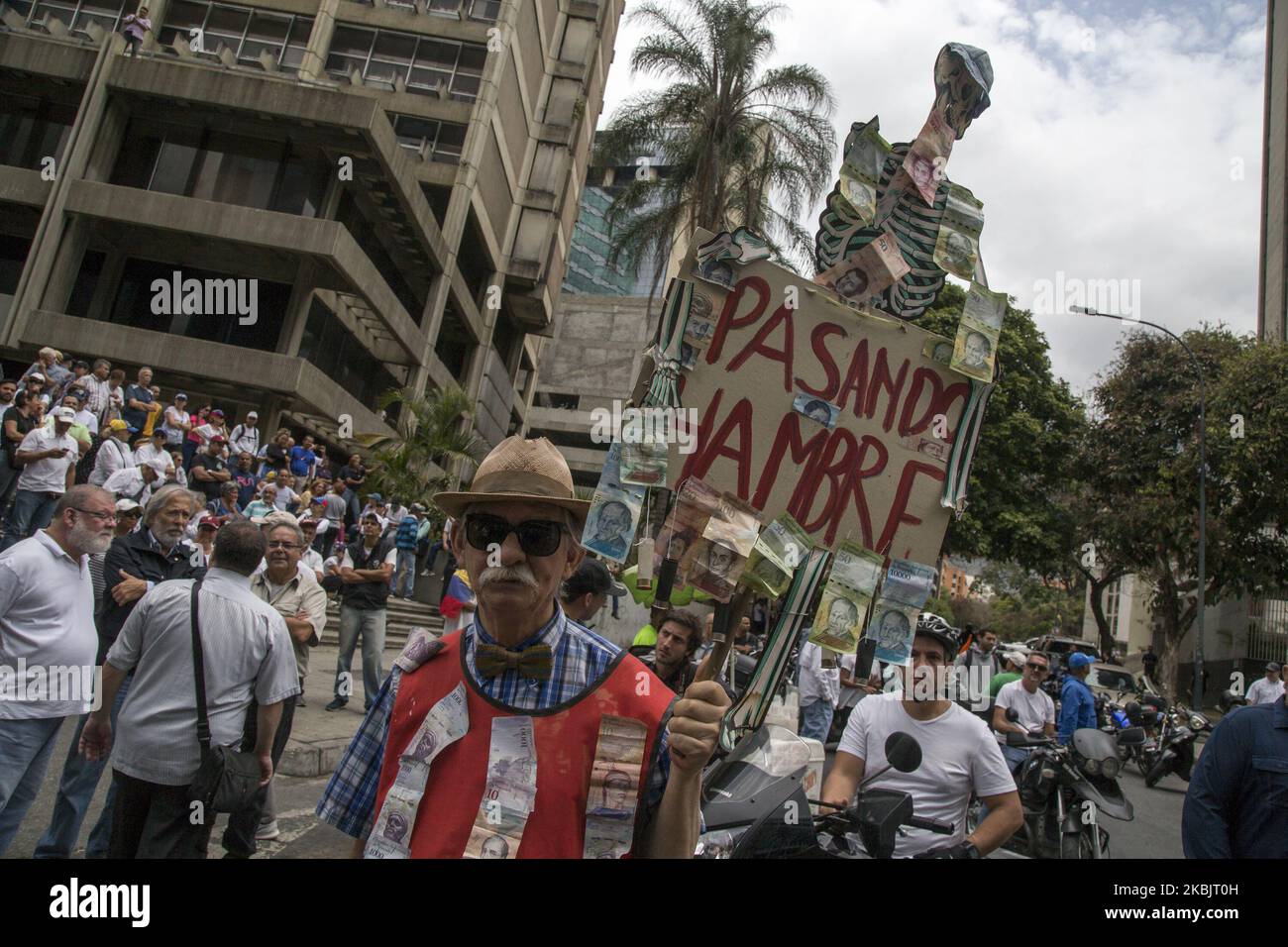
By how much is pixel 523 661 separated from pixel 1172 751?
12.9 metres

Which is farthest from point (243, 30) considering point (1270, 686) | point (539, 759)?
point (539, 759)

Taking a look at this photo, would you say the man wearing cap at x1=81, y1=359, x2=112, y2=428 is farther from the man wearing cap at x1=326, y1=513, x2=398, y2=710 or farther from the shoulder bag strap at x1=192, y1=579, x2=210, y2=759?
the shoulder bag strap at x1=192, y1=579, x2=210, y2=759

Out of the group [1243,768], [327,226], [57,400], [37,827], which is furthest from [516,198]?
[1243,768]

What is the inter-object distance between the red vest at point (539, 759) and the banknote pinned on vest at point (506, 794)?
0.6 inches

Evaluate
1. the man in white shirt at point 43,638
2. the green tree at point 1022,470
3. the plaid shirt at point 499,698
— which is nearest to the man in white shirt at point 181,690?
the man in white shirt at point 43,638

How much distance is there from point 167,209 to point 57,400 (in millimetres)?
14676

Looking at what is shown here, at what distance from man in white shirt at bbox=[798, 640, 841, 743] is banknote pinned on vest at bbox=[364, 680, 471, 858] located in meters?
7.62

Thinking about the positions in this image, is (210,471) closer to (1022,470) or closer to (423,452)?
(423,452)

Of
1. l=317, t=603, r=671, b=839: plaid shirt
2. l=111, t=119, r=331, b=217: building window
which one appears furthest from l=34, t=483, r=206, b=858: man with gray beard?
l=111, t=119, r=331, b=217: building window

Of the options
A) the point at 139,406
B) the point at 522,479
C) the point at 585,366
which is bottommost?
the point at 522,479

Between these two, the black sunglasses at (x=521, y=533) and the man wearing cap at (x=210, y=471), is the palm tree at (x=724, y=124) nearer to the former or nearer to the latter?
the man wearing cap at (x=210, y=471)

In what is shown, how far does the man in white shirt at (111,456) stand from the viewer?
10.5m

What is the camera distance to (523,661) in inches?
77.8

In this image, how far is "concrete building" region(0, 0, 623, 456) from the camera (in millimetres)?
23453
